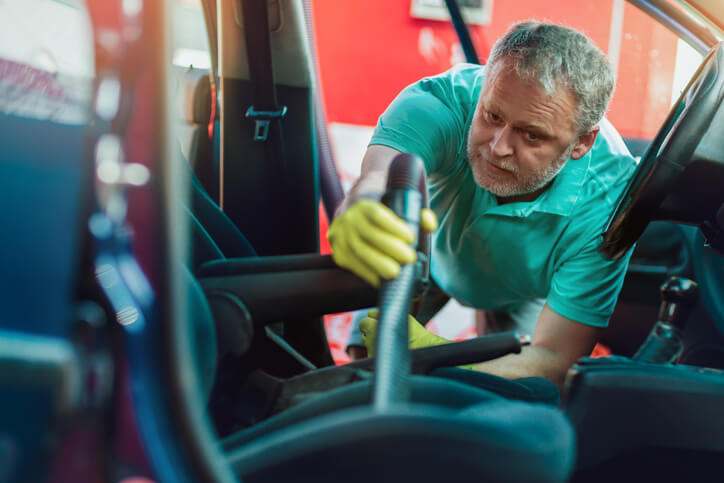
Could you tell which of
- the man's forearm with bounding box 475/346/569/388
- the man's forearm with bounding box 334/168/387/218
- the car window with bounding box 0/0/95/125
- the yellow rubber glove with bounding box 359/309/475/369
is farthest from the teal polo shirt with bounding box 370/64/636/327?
the car window with bounding box 0/0/95/125

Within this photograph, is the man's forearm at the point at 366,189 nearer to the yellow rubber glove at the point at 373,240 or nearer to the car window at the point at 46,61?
the yellow rubber glove at the point at 373,240

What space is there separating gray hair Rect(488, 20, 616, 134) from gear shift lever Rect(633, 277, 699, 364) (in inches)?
25.1

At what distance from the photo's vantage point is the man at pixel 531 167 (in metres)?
1.23

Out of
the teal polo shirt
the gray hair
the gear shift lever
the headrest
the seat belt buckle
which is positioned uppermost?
the gray hair

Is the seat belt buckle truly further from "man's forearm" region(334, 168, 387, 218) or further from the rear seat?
"man's forearm" region(334, 168, 387, 218)

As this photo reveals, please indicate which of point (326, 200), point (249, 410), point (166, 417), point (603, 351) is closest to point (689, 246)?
point (603, 351)

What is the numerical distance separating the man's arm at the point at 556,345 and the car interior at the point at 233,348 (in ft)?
0.83

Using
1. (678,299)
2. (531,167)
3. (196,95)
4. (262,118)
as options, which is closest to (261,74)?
(262,118)

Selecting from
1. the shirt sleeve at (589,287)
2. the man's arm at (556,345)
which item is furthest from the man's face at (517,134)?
the man's arm at (556,345)

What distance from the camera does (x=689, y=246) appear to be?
68.4 inches

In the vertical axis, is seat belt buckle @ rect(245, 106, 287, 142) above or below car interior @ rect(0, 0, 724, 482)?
above

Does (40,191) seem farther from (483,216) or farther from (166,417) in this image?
(483,216)

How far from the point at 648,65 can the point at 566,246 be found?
5.35ft

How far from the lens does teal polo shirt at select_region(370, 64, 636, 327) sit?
1315mm
